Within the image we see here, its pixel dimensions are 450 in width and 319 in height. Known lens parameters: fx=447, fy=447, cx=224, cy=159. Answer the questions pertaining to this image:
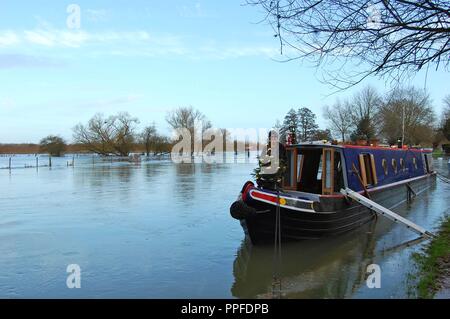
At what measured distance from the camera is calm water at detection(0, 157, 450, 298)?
25.9ft

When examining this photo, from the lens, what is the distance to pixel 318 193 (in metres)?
13.9

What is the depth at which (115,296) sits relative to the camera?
743cm

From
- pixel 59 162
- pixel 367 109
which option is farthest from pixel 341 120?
pixel 59 162

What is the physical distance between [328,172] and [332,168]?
0.62ft

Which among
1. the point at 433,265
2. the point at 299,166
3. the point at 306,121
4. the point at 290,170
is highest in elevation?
the point at 306,121

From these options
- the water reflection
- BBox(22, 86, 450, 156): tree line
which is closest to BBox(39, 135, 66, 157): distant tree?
BBox(22, 86, 450, 156): tree line

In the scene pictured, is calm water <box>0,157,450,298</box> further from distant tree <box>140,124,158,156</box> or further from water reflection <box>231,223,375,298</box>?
distant tree <box>140,124,158,156</box>

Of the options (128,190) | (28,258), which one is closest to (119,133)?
(128,190)

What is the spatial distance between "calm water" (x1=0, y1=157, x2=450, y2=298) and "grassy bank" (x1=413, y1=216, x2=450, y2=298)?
1.07 ft

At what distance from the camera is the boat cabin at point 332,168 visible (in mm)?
12828

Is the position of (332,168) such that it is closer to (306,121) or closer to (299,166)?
(299,166)

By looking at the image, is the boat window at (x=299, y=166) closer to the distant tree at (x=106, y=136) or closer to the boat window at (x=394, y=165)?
the boat window at (x=394, y=165)
